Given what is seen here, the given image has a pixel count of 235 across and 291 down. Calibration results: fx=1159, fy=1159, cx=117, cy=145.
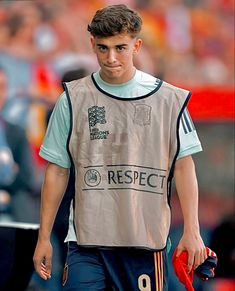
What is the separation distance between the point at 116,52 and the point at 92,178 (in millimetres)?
→ 516

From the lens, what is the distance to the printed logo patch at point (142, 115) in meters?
4.64

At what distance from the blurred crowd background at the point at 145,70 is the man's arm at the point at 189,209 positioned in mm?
2848

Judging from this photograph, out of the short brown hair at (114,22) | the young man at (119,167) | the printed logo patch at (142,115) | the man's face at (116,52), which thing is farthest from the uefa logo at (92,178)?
the short brown hair at (114,22)

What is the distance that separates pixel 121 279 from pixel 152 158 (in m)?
0.52

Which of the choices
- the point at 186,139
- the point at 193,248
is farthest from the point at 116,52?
the point at 193,248

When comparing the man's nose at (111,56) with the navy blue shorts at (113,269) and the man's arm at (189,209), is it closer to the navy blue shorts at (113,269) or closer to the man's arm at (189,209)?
the man's arm at (189,209)

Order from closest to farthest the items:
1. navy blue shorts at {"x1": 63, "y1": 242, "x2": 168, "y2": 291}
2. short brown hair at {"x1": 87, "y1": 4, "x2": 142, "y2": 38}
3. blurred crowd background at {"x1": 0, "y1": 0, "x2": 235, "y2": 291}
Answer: short brown hair at {"x1": 87, "y1": 4, "x2": 142, "y2": 38}, navy blue shorts at {"x1": 63, "y1": 242, "x2": 168, "y2": 291}, blurred crowd background at {"x1": 0, "y1": 0, "x2": 235, "y2": 291}

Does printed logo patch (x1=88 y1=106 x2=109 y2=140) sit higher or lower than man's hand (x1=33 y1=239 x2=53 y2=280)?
higher

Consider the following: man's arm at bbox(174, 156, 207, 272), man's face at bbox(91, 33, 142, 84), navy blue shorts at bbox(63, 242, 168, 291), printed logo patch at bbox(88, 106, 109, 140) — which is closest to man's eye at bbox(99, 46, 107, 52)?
man's face at bbox(91, 33, 142, 84)

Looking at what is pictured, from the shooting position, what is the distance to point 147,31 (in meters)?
7.89

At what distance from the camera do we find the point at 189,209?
185 inches

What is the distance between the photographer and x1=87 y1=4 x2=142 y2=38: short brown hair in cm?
455

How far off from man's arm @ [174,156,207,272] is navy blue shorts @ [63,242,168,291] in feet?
0.45

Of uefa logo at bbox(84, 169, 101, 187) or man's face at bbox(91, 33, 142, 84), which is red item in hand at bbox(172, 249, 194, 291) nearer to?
uefa logo at bbox(84, 169, 101, 187)
